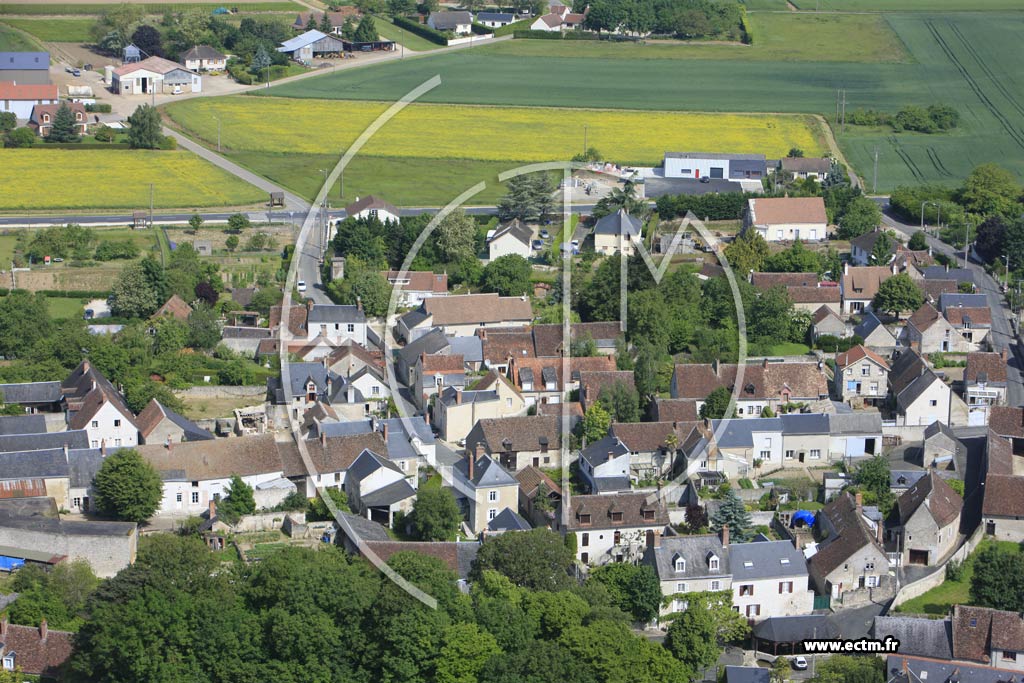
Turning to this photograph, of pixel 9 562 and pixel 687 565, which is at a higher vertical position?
pixel 687 565

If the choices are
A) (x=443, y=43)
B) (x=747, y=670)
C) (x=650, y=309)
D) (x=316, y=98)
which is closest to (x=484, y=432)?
(x=650, y=309)

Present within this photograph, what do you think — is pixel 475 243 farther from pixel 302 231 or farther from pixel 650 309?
pixel 650 309

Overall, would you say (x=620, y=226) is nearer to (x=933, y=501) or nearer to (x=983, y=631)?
(x=933, y=501)

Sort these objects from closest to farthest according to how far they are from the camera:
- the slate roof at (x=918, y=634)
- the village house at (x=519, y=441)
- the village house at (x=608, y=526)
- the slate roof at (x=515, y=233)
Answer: the slate roof at (x=918, y=634), the village house at (x=608, y=526), the village house at (x=519, y=441), the slate roof at (x=515, y=233)

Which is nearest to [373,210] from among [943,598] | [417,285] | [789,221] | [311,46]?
[417,285]

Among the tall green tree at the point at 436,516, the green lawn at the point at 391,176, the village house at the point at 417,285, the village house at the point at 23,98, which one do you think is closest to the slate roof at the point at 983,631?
the tall green tree at the point at 436,516

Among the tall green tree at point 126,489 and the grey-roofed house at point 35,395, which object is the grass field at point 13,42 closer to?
the grey-roofed house at point 35,395

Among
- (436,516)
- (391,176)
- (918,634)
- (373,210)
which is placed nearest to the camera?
(918,634)
